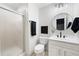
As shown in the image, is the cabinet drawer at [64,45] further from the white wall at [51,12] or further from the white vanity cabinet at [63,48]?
the white wall at [51,12]

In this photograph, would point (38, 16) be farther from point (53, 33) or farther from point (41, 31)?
point (53, 33)

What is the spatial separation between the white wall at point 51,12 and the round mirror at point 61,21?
11cm

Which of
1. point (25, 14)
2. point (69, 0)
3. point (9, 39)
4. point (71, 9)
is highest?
point (69, 0)

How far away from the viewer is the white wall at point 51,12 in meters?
1.86

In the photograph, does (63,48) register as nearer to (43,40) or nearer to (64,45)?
(64,45)

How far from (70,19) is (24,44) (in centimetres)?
169

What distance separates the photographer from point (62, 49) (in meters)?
1.48

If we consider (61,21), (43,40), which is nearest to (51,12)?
(61,21)

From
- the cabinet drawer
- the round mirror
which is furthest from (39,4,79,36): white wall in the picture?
the cabinet drawer

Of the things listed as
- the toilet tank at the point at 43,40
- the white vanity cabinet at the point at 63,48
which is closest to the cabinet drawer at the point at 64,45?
the white vanity cabinet at the point at 63,48

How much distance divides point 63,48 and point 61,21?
981mm

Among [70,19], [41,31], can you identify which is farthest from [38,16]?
[70,19]

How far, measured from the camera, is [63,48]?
1.47 metres

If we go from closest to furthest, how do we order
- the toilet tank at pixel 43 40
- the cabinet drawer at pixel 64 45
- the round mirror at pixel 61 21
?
1. the cabinet drawer at pixel 64 45
2. the round mirror at pixel 61 21
3. the toilet tank at pixel 43 40
